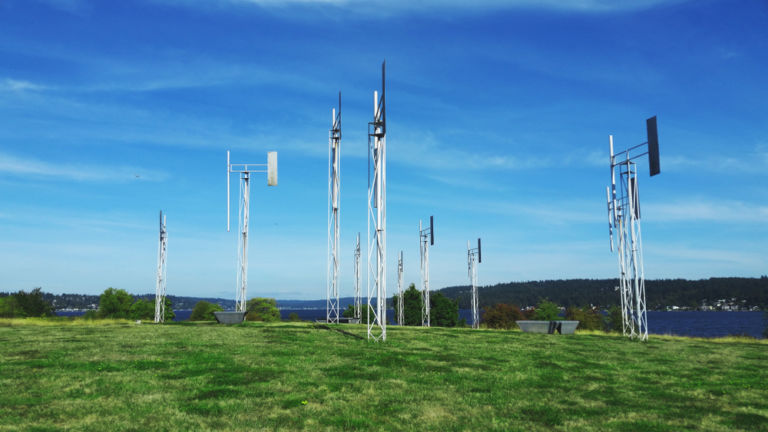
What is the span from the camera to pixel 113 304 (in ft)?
297

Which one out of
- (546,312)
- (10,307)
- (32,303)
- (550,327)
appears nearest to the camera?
(550,327)

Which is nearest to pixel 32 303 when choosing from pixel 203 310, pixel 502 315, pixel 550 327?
pixel 203 310

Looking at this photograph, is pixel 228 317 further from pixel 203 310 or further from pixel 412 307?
pixel 203 310

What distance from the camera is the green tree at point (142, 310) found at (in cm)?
9400

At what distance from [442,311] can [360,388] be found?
82731mm

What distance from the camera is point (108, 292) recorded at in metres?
90.6

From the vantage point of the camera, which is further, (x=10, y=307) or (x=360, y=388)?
(x=10, y=307)

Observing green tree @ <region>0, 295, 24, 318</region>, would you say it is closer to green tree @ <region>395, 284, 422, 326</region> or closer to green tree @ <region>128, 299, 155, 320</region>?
green tree @ <region>128, 299, 155, 320</region>

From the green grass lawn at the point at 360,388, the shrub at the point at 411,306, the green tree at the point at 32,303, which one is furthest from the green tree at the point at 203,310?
the green grass lawn at the point at 360,388

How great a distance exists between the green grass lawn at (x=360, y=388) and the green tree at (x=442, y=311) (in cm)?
7353

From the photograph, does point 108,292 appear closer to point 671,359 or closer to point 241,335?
point 241,335

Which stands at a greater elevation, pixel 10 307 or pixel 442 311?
pixel 10 307

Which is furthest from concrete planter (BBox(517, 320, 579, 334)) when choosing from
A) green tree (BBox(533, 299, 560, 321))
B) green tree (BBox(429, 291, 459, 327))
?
green tree (BBox(533, 299, 560, 321))

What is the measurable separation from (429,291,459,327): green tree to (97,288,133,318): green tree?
54.7m
